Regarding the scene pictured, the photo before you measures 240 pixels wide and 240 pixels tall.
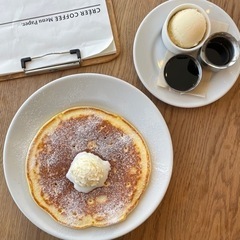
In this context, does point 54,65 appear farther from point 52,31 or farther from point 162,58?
point 162,58

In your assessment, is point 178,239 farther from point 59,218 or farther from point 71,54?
point 71,54

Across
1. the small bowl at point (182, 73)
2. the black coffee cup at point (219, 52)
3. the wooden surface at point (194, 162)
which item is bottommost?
the wooden surface at point (194, 162)

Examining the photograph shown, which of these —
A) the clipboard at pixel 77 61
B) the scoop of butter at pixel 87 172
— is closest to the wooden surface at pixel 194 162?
the clipboard at pixel 77 61

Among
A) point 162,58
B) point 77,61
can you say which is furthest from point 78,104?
point 162,58

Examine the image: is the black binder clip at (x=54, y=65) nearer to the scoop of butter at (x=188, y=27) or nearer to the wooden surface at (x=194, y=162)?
the wooden surface at (x=194, y=162)

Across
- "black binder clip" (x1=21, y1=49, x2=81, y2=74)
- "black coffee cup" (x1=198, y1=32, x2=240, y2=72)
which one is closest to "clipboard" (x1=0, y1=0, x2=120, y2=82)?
"black binder clip" (x1=21, y1=49, x2=81, y2=74)

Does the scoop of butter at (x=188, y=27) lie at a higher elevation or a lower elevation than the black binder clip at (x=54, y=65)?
higher

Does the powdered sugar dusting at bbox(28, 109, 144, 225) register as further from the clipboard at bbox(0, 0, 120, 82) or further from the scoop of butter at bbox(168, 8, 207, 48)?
the scoop of butter at bbox(168, 8, 207, 48)

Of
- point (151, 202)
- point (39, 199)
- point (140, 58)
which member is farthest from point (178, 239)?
point (140, 58)
